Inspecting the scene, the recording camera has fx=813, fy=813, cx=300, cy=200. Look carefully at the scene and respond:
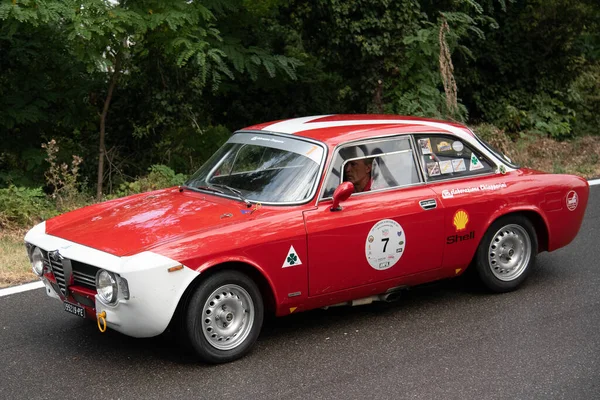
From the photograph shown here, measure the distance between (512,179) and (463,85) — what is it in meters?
9.72

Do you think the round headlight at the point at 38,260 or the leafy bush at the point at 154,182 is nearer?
the round headlight at the point at 38,260

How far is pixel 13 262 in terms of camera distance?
26.9ft

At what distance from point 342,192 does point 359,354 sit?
47.1 inches

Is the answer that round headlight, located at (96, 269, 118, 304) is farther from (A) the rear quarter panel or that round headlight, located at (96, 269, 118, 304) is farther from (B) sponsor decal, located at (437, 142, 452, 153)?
(B) sponsor decal, located at (437, 142, 452, 153)

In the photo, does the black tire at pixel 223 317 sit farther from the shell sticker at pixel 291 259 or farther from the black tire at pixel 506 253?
the black tire at pixel 506 253

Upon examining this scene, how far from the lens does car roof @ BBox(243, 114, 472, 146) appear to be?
657 cm

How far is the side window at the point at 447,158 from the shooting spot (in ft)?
22.5

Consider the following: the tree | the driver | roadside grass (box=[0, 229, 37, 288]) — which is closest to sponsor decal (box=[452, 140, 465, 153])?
the driver

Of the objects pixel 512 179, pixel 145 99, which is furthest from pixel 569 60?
pixel 512 179

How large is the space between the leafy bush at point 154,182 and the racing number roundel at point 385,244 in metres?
5.50

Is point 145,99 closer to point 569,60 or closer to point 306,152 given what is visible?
point 306,152

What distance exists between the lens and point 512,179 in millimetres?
7180

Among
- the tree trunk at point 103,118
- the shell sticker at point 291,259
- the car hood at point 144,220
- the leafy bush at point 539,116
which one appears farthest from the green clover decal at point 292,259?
the leafy bush at point 539,116

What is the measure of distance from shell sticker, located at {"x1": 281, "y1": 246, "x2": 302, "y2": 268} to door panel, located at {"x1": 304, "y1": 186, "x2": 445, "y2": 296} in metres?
0.12
